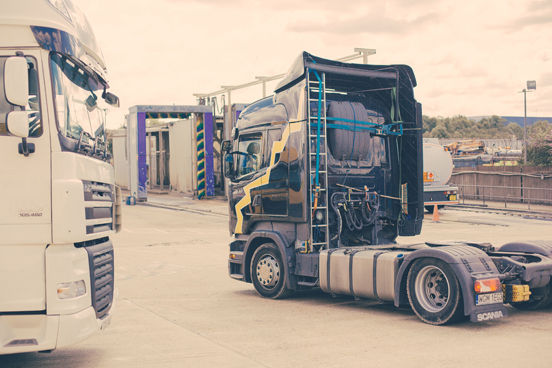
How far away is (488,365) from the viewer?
5703 mm

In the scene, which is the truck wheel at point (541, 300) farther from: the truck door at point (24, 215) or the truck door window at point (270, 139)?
the truck door at point (24, 215)

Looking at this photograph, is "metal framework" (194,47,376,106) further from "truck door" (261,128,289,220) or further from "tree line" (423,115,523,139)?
"tree line" (423,115,523,139)

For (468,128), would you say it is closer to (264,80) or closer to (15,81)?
(264,80)

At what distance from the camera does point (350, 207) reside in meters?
9.42

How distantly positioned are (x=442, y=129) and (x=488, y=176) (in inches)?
3237

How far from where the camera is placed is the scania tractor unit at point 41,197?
5.15 meters

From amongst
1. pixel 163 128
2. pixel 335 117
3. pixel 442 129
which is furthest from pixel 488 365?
pixel 442 129

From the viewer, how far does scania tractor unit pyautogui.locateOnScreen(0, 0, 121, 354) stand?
16.9ft

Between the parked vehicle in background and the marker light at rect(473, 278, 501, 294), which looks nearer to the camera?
the marker light at rect(473, 278, 501, 294)

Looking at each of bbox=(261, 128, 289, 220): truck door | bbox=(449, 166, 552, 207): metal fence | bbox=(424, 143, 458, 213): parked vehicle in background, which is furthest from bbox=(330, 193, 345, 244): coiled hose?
bbox=(449, 166, 552, 207): metal fence

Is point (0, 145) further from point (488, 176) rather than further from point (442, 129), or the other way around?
point (442, 129)

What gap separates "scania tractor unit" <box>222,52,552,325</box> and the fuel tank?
0.01 m

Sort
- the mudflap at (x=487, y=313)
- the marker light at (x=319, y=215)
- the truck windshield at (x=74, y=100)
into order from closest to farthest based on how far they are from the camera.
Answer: the truck windshield at (x=74, y=100) → the mudflap at (x=487, y=313) → the marker light at (x=319, y=215)

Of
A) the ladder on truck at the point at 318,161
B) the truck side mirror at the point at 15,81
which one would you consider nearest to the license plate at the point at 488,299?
the ladder on truck at the point at 318,161
